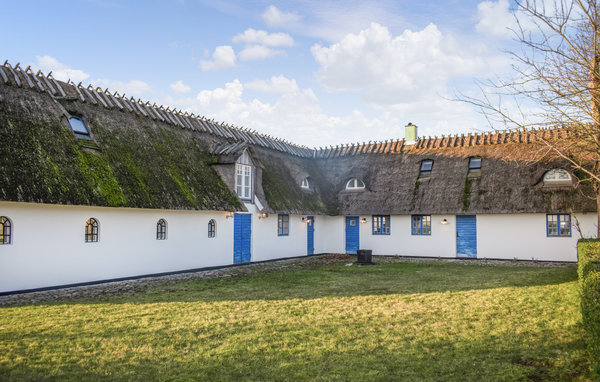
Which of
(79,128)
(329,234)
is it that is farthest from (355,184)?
(79,128)

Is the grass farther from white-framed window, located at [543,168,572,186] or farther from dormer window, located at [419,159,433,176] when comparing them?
dormer window, located at [419,159,433,176]

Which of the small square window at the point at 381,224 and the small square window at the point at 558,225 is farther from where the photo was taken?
the small square window at the point at 381,224

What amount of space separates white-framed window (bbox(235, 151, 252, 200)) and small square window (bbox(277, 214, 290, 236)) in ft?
8.48

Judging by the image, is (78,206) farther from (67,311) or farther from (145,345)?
(145,345)

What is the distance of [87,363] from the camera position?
19.4ft

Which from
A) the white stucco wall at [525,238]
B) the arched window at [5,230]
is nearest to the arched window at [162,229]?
the arched window at [5,230]

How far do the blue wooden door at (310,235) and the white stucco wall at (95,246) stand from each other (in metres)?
6.81

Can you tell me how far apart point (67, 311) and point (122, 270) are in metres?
4.89

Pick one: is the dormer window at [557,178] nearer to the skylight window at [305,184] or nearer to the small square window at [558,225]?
the small square window at [558,225]

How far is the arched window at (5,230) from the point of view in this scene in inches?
444

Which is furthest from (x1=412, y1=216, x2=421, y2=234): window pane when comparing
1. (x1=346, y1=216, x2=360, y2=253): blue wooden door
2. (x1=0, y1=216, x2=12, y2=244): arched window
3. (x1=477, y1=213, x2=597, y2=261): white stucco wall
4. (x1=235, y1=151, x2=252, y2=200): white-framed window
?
(x1=0, y1=216, x2=12, y2=244): arched window

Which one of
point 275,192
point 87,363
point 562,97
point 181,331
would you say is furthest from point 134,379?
point 275,192

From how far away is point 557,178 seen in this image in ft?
63.8

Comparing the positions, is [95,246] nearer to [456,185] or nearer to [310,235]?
[310,235]
